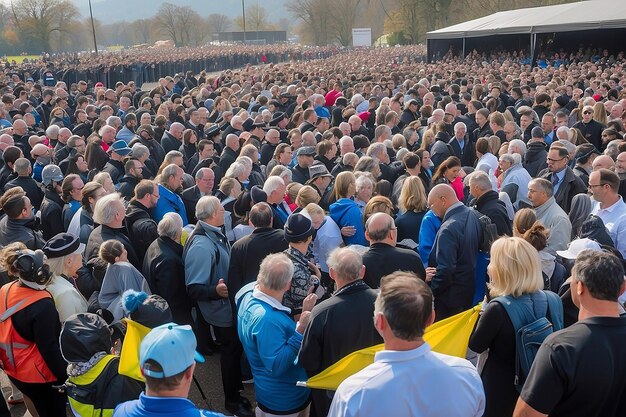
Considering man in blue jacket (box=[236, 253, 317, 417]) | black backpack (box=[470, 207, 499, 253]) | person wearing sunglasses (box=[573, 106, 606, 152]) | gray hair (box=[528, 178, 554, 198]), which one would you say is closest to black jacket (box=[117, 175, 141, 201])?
man in blue jacket (box=[236, 253, 317, 417])

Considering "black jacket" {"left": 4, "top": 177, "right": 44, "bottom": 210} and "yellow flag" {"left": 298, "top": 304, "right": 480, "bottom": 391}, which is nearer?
"yellow flag" {"left": 298, "top": 304, "right": 480, "bottom": 391}

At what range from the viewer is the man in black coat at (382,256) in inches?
174

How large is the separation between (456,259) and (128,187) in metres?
4.13

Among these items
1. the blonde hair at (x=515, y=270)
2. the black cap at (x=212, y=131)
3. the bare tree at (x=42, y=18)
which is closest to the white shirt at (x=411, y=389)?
the blonde hair at (x=515, y=270)

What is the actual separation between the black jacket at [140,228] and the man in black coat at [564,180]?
4453mm

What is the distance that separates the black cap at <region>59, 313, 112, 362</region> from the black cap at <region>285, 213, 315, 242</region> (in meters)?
1.60

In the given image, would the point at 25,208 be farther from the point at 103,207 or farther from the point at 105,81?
the point at 105,81

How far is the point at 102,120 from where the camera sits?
1124cm

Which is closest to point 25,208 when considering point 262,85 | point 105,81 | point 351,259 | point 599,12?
point 351,259

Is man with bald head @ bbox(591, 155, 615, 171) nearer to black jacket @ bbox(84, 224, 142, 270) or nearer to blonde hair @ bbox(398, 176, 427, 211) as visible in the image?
blonde hair @ bbox(398, 176, 427, 211)

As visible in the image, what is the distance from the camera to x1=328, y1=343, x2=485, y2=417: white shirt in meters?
2.39

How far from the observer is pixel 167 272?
500cm

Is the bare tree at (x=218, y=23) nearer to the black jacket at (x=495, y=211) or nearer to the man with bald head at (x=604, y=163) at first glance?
the man with bald head at (x=604, y=163)

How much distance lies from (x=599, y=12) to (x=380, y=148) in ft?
58.4
